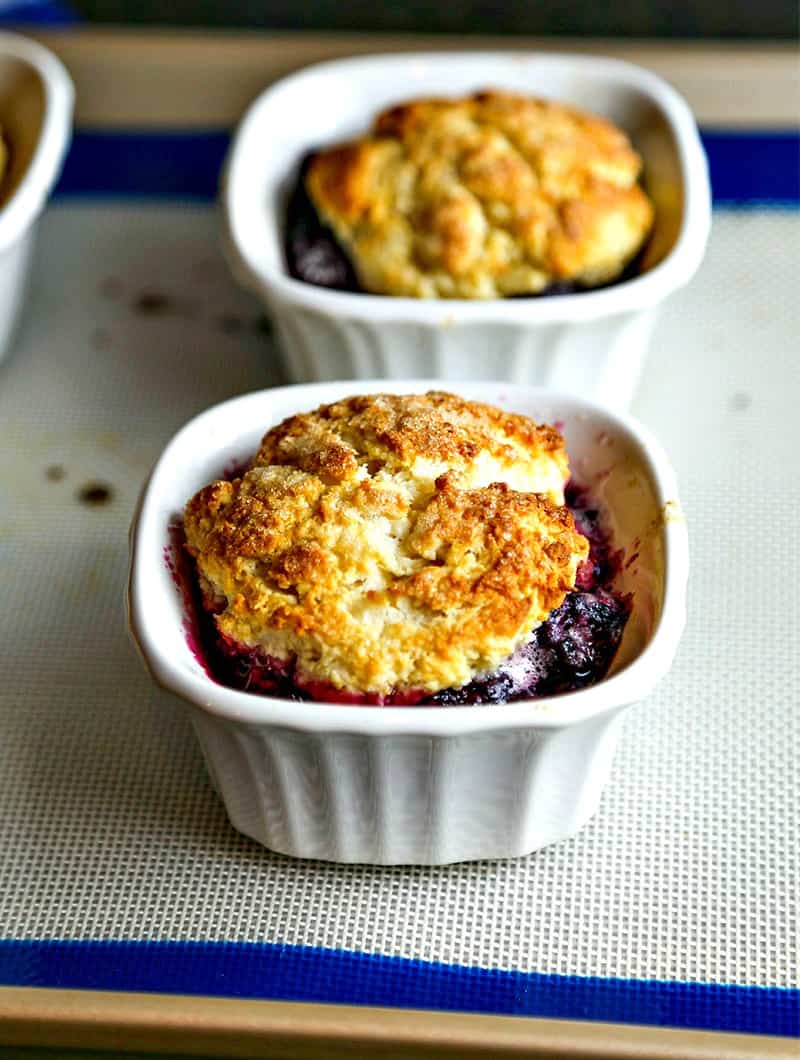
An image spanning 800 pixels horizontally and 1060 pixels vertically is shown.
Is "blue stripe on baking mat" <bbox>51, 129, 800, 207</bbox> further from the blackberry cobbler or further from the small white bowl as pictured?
the blackberry cobbler

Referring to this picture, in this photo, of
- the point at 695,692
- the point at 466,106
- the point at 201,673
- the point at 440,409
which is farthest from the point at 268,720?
the point at 466,106

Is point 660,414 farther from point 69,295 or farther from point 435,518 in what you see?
point 69,295

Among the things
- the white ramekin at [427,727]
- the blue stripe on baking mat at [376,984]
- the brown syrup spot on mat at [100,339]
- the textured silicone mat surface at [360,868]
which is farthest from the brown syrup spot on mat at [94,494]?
the blue stripe on baking mat at [376,984]

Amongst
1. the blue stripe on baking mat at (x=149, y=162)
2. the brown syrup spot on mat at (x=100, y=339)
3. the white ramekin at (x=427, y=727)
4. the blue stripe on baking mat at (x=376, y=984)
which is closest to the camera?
the white ramekin at (x=427, y=727)

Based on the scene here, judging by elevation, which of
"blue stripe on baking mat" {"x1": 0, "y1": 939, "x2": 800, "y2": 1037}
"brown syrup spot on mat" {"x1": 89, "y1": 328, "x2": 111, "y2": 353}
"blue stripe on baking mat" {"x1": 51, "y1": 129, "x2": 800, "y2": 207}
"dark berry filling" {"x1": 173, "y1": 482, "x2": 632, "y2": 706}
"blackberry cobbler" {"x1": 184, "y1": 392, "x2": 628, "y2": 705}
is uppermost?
"blackberry cobbler" {"x1": 184, "y1": 392, "x2": 628, "y2": 705}

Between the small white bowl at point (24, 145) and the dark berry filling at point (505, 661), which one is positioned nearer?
the dark berry filling at point (505, 661)

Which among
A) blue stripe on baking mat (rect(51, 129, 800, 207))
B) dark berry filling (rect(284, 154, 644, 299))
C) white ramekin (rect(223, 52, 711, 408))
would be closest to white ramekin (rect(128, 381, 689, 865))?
white ramekin (rect(223, 52, 711, 408))

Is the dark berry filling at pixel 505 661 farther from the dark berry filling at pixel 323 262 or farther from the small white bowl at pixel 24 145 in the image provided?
the small white bowl at pixel 24 145
